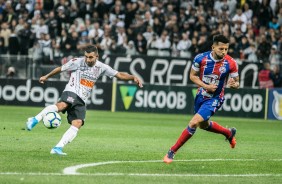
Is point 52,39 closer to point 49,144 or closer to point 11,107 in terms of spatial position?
point 11,107

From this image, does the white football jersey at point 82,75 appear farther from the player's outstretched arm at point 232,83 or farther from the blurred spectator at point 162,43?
the blurred spectator at point 162,43

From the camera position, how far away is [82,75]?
14406mm

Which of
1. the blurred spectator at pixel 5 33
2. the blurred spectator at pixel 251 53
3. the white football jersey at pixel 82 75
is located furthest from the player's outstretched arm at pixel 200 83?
the blurred spectator at pixel 5 33

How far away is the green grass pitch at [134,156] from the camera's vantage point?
440 inches

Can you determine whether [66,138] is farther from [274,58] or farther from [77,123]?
[274,58]

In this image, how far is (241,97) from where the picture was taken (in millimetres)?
30250

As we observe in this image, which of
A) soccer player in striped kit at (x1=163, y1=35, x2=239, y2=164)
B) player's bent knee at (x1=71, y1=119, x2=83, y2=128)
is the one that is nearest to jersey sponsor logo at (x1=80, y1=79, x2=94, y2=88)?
player's bent knee at (x1=71, y1=119, x2=83, y2=128)

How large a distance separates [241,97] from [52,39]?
7828 mm

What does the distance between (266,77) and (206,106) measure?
56.6 ft

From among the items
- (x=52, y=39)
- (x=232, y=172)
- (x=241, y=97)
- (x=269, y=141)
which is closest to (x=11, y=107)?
(x=52, y=39)

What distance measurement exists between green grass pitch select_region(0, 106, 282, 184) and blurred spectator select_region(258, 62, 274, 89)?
6514mm

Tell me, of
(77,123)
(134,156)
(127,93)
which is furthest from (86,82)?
(127,93)

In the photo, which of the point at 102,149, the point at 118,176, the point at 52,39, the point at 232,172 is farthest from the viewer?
the point at 52,39

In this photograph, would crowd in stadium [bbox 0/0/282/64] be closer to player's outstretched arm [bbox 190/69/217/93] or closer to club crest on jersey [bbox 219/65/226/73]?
club crest on jersey [bbox 219/65/226/73]
